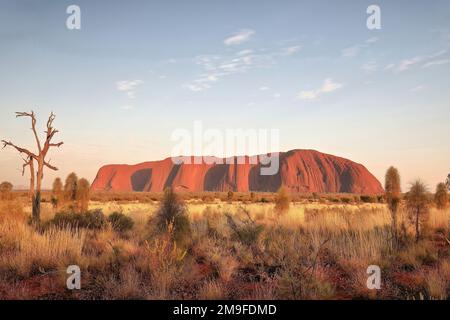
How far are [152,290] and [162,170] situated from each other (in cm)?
15680

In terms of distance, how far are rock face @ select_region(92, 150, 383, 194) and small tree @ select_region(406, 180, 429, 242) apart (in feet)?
391

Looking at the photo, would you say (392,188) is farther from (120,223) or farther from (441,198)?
(120,223)

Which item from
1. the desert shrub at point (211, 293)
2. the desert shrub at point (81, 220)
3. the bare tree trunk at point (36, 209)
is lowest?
the desert shrub at point (211, 293)

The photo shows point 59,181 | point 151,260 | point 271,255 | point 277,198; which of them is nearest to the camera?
point 151,260

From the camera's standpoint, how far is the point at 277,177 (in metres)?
137

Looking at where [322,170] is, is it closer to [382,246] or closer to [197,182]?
Result: [197,182]

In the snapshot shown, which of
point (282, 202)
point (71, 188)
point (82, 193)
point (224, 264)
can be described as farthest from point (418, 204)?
point (71, 188)

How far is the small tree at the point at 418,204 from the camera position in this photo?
995 cm

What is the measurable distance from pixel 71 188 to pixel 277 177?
115 metres

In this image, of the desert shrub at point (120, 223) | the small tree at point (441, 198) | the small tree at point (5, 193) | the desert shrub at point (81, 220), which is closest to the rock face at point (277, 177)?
the small tree at point (441, 198)

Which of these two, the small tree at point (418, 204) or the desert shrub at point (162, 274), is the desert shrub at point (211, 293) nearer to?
the desert shrub at point (162, 274)

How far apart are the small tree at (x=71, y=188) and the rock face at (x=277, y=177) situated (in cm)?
10469
